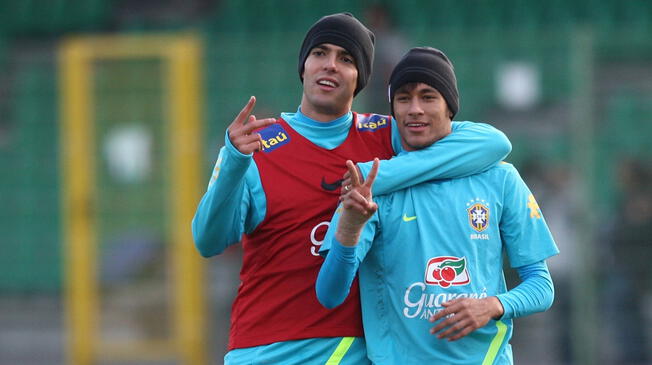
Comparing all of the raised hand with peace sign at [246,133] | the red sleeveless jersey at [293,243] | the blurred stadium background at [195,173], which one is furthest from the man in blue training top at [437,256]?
the blurred stadium background at [195,173]

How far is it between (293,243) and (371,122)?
51cm

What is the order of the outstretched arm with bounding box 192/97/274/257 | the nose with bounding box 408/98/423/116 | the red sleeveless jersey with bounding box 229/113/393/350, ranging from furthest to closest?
the red sleeveless jersey with bounding box 229/113/393/350, the nose with bounding box 408/98/423/116, the outstretched arm with bounding box 192/97/274/257

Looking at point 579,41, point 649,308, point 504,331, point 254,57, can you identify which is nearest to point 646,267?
point 649,308

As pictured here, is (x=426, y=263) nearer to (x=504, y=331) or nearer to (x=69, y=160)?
(x=504, y=331)

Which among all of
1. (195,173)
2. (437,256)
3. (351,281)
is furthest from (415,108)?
(195,173)

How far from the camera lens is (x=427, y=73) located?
10.3 feet

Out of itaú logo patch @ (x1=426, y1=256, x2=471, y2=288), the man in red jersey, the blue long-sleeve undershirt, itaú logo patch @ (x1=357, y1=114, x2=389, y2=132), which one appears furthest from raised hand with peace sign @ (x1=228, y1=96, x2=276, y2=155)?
itaú logo patch @ (x1=426, y1=256, x2=471, y2=288)

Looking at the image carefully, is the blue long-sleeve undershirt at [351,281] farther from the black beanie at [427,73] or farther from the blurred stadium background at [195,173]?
the blurred stadium background at [195,173]

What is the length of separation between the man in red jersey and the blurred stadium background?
3414 millimetres

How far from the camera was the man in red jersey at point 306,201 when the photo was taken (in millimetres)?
3193

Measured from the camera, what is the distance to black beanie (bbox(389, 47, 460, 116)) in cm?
313

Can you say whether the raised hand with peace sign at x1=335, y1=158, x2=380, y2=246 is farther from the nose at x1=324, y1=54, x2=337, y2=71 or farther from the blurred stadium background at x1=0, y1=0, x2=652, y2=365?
the blurred stadium background at x1=0, y1=0, x2=652, y2=365

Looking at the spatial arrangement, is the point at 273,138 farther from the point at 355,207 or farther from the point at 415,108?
the point at 355,207

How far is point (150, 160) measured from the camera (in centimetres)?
751
